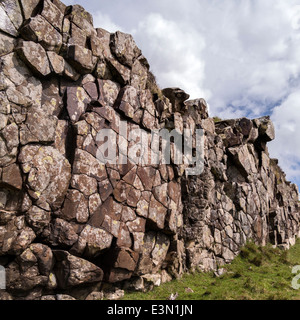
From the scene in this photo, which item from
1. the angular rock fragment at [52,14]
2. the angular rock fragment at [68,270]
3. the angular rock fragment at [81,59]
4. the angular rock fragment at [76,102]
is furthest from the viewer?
the angular rock fragment at [81,59]

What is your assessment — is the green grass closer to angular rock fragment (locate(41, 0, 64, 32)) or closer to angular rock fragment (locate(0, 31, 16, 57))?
angular rock fragment (locate(0, 31, 16, 57))

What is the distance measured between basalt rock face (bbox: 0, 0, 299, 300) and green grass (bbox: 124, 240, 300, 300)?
2.47 ft

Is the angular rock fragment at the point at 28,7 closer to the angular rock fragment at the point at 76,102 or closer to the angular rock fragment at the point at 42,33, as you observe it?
the angular rock fragment at the point at 42,33

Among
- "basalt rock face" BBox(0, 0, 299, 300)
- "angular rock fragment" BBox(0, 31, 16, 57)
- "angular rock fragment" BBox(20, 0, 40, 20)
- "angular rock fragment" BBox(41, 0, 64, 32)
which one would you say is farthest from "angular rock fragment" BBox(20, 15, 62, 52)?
"angular rock fragment" BBox(0, 31, 16, 57)

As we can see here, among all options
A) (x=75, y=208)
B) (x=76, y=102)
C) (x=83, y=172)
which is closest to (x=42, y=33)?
(x=76, y=102)

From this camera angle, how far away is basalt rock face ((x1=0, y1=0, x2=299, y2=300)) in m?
9.55

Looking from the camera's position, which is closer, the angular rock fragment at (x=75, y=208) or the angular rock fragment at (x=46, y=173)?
the angular rock fragment at (x=46, y=173)

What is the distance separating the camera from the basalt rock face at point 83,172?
376 inches

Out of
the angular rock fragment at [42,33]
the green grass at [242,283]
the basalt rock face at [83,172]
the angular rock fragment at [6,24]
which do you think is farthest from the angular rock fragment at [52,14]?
the green grass at [242,283]

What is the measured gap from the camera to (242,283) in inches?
562

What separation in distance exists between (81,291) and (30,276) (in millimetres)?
2297

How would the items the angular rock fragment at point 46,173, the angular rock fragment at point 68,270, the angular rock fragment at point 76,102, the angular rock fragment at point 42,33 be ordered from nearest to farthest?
1. the angular rock fragment at point 46,173
2. the angular rock fragment at point 68,270
3. the angular rock fragment at point 42,33
4. the angular rock fragment at point 76,102

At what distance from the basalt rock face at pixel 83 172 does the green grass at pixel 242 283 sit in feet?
2.47

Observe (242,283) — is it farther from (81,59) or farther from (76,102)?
(81,59)
